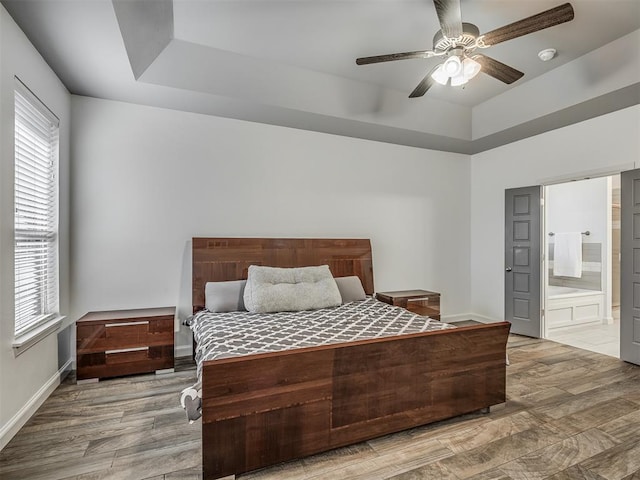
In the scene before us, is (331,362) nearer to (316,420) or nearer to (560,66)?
(316,420)

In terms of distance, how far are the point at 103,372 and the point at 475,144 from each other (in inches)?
207

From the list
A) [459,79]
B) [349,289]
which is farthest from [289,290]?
[459,79]

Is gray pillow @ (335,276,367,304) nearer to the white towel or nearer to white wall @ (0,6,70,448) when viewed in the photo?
white wall @ (0,6,70,448)

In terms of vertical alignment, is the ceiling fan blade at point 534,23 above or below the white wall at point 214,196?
above

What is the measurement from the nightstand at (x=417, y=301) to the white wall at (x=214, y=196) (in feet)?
1.23

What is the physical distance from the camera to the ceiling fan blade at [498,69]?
8.27ft

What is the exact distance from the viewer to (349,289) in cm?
388

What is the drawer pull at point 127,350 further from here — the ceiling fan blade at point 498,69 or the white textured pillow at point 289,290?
the ceiling fan blade at point 498,69

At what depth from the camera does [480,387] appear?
242 centimetres

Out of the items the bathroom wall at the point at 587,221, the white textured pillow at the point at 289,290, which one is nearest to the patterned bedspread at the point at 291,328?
the white textured pillow at the point at 289,290

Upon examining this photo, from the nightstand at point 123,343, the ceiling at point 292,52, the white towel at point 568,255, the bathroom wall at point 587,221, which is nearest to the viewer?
the ceiling at point 292,52

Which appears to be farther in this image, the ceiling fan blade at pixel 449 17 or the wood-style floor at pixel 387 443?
the ceiling fan blade at pixel 449 17

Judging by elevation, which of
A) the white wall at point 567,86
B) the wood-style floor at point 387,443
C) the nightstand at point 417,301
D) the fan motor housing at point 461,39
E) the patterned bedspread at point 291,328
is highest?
the white wall at point 567,86

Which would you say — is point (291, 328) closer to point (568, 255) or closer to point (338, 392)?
point (338, 392)
